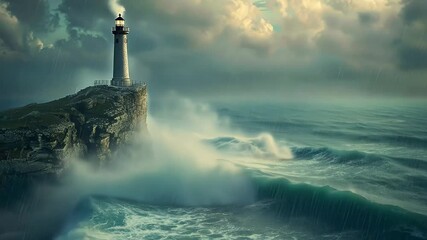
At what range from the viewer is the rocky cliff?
94.9 ft

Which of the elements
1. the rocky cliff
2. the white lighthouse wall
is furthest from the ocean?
the white lighthouse wall

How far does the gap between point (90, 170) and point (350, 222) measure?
71.6 ft

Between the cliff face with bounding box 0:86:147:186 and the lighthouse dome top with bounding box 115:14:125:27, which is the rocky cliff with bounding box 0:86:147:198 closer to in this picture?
the cliff face with bounding box 0:86:147:186

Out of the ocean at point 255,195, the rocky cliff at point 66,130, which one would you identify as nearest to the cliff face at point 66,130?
the rocky cliff at point 66,130

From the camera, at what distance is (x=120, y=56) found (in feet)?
149

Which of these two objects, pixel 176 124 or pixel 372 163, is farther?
pixel 176 124

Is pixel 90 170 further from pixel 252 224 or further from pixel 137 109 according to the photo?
pixel 252 224

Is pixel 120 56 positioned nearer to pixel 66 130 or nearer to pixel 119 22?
pixel 119 22

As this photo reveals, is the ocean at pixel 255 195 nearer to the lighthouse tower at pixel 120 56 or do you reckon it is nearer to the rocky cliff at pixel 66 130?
the rocky cliff at pixel 66 130

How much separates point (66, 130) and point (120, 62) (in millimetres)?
15992

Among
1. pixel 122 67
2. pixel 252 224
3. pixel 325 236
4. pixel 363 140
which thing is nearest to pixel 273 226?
pixel 252 224

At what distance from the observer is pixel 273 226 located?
25.4 m

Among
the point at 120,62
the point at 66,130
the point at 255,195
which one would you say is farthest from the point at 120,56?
the point at 255,195

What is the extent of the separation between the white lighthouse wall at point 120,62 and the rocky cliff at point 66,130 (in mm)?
2723
